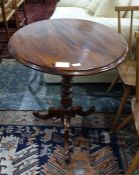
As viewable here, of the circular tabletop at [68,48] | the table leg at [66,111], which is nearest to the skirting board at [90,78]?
the table leg at [66,111]

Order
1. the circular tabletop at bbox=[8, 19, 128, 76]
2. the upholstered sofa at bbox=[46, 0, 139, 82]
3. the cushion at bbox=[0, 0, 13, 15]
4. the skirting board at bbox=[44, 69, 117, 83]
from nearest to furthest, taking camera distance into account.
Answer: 1. the circular tabletop at bbox=[8, 19, 128, 76]
2. the upholstered sofa at bbox=[46, 0, 139, 82]
3. the skirting board at bbox=[44, 69, 117, 83]
4. the cushion at bbox=[0, 0, 13, 15]

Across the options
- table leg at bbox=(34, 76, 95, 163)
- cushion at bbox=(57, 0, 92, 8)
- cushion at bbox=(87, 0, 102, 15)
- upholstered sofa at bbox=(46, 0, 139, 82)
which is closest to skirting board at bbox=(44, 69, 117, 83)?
upholstered sofa at bbox=(46, 0, 139, 82)

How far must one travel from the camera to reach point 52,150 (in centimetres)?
172

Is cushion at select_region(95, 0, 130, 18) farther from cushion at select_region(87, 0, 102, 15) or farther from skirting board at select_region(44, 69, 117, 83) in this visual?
skirting board at select_region(44, 69, 117, 83)

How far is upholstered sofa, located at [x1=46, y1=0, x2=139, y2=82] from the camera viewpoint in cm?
200

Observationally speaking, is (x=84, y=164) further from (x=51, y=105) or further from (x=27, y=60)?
(x=27, y=60)

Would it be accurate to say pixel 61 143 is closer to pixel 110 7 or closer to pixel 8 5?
pixel 110 7

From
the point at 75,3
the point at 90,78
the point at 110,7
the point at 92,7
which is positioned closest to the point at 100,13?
the point at 110,7

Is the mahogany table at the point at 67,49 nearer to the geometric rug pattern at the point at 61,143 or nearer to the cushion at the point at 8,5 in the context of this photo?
the geometric rug pattern at the point at 61,143

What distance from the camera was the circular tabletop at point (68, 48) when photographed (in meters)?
1.26

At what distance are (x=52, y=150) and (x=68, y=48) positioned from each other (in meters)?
0.76

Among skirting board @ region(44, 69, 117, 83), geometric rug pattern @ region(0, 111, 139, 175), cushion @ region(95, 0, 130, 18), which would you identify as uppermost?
cushion @ region(95, 0, 130, 18)

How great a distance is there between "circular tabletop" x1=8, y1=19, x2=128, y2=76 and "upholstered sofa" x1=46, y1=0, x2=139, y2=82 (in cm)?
36

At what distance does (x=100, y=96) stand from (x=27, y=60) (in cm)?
110
